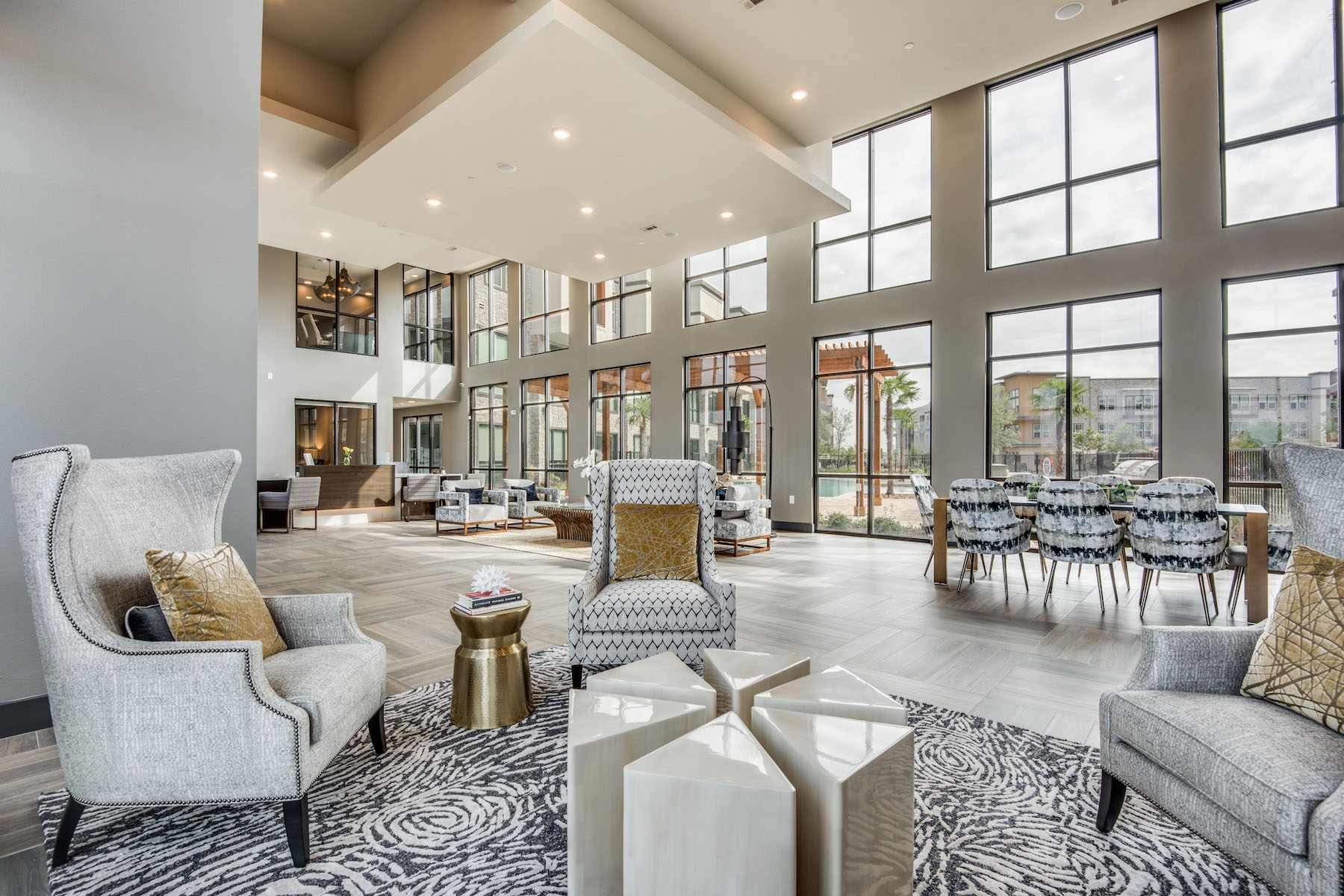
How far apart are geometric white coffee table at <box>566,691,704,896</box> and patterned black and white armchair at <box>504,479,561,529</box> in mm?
8255

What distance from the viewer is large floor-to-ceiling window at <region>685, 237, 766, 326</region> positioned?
9.70 metres

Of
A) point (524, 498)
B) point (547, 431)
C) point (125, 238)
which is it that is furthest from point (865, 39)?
point (547, 431)

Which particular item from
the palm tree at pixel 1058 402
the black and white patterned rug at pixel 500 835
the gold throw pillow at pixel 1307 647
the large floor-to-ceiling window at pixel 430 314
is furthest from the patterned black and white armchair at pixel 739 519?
the large floor-to-ceiling window at pixel 430 314

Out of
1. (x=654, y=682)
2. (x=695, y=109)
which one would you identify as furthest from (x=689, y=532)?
(x=695, y=109)

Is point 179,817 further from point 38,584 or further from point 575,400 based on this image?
point 575,400

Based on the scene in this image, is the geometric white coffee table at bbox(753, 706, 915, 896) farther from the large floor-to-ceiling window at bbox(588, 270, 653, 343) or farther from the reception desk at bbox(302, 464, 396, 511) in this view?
the reception desk at bbox(302, 464, 396, 511)

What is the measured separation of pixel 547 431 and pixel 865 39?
9680 mm

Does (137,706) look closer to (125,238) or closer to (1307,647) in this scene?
(125,238)

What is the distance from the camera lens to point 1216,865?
1612 mm

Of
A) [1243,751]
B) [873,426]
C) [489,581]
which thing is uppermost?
[873,426]

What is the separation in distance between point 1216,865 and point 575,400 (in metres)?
11.4

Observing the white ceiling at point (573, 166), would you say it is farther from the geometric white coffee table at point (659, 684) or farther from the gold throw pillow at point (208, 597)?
the geometric white coffee table at point (659, 684)

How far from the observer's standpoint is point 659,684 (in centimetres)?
183

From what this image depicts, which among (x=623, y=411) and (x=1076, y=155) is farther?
(x=623, y=411)
